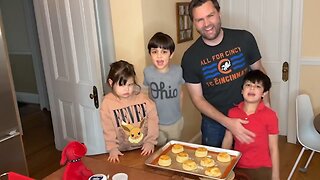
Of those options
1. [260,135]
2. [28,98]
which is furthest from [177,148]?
[28,98]

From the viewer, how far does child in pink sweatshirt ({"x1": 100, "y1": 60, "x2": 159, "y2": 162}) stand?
67.5 inches

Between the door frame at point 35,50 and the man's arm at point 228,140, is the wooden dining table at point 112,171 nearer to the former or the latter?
the man's arm at point 228,140

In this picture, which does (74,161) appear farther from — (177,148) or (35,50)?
(35,50)

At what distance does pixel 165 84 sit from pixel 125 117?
0.35 meters

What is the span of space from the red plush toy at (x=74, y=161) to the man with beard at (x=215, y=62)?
0.92 meters

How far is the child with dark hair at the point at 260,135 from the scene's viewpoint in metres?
1.72

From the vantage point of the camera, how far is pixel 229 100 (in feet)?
6.84

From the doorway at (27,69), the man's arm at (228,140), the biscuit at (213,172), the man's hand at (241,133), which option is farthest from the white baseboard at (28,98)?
the biscuit at (213,172)

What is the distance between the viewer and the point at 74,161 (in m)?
1.25

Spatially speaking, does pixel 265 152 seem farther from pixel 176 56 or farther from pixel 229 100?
pixel 176 56

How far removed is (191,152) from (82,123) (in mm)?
1723

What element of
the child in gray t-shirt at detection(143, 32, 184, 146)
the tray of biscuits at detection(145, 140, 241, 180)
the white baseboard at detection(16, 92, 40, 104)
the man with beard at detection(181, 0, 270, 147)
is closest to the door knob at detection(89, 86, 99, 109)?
the child in gray t-shirt at detection(143, 32, 184, 146)

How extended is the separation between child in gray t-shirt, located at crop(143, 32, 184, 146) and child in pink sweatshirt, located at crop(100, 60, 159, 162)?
0.21 metres

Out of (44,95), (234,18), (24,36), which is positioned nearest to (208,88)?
(234,18)
